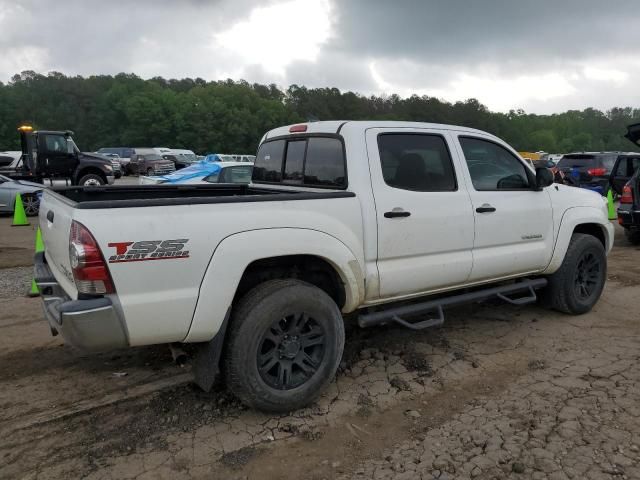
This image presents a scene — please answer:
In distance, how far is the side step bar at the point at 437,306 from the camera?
148 inches

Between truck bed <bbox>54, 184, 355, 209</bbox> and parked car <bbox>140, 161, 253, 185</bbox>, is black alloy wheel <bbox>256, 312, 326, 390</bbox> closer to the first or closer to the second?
truck bed <bbox>54, 184, 355, 209</bbox>

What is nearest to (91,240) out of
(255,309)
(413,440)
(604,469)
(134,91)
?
(255,309)

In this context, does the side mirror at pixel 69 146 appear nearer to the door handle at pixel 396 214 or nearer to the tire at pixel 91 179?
the tire at pixel 91 179

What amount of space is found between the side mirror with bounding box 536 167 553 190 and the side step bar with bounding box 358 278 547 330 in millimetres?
931

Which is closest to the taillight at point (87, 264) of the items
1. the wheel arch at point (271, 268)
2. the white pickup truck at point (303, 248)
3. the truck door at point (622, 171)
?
the white pickup truck at point (303, 248)

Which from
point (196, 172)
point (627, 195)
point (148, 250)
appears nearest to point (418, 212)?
point (148, 250)

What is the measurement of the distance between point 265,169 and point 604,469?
11.4 ft

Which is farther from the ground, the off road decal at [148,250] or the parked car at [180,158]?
the parked car at [180,158]

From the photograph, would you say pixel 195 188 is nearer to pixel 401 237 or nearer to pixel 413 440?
pixel 401 237

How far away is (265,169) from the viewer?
4.81 m

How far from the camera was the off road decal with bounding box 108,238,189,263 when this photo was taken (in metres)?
2.67

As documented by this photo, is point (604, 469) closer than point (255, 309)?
Yes

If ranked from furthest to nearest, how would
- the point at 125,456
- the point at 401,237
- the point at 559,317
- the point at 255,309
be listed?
the point at 559,317, the point at 401,237, the point at 255,309, the point at 125,456

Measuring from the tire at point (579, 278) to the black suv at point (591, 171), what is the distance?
10.9 m
